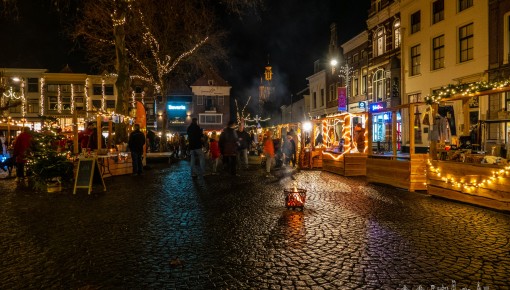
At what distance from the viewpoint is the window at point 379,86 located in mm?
30750

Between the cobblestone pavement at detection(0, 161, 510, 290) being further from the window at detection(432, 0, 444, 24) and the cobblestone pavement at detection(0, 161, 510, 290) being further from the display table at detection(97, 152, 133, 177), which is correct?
the window at detection(432, 0, 444, 24)

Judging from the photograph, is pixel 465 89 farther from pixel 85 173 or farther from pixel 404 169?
pixel 85 173

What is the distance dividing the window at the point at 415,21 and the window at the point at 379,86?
4.58 meters

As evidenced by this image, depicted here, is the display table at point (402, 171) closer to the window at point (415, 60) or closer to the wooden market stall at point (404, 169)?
the wooden market stall at point (404, 169)

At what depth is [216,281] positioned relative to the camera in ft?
13.7

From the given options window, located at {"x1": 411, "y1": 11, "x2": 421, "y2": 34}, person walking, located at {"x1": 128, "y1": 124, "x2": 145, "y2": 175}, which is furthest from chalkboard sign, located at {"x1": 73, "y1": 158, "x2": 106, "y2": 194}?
window, located at {"x1": 411, "y1": 11, "x2": 421, "y2": 34}

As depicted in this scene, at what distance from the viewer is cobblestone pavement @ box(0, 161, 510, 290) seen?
4246 millimetres

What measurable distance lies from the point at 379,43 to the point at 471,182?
975 inches

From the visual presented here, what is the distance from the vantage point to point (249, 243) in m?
5.65

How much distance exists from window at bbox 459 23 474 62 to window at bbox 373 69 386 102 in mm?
8316

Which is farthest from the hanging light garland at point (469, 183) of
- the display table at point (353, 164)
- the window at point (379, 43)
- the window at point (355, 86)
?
the window at point (355, 86)

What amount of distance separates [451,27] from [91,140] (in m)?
19.8

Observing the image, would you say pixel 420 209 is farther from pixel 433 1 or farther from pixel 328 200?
pixel 433 1

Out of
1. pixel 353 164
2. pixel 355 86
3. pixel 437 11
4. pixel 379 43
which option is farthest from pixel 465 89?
pixel 355 86
